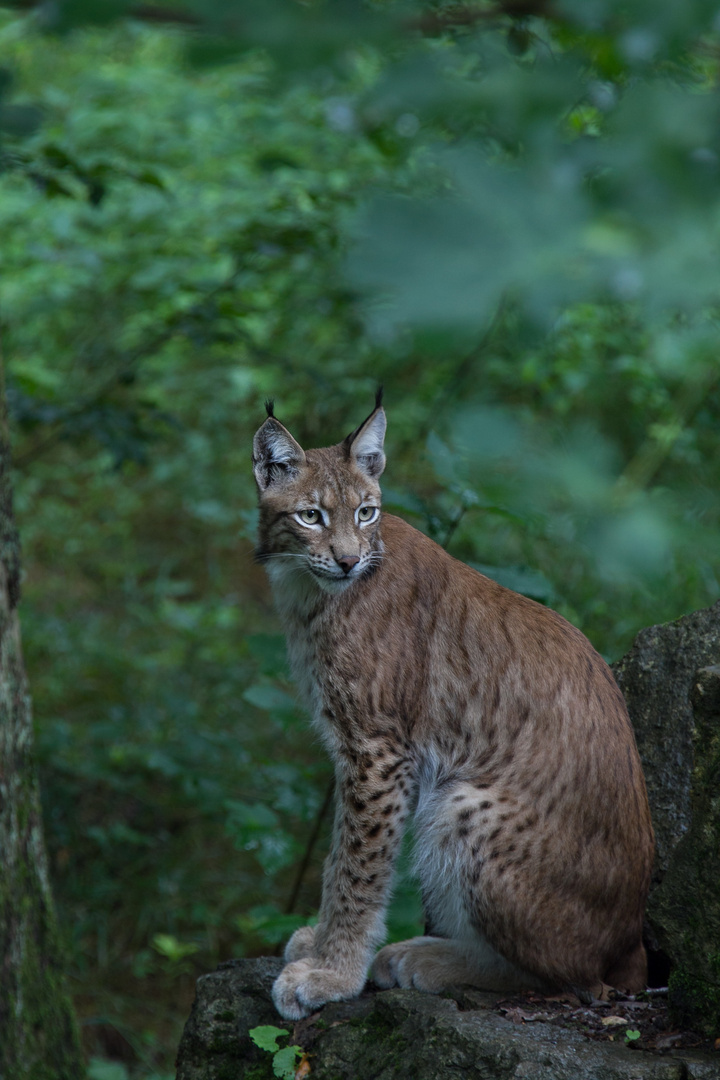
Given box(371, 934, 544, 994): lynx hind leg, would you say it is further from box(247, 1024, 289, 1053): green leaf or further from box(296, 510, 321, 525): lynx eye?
box(296, 510, 321, 525): lynx eye

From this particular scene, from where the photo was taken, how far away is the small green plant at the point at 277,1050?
2836 mm

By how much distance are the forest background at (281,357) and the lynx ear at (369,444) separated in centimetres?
21

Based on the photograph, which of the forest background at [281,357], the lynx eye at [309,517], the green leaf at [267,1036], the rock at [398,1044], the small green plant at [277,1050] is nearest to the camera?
the forest background at [281,357]

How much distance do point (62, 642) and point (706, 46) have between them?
21.8 ft

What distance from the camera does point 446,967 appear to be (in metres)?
3.06

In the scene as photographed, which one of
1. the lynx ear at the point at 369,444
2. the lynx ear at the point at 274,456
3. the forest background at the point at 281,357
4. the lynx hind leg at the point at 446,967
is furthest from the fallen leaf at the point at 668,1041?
the lynx ear at the point at 274,456

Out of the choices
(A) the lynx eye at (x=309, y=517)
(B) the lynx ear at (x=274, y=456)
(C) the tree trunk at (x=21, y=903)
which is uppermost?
(B) the lynx ear at (x=274, y=456)

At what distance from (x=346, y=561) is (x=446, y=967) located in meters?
1.28

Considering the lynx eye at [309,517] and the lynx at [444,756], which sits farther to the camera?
the lynx eye at [309,517]

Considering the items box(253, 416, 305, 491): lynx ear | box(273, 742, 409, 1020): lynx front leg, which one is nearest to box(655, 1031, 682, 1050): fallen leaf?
box(273, 742, 409, 1020): lynx front leg

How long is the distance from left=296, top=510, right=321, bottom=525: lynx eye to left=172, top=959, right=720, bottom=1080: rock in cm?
145

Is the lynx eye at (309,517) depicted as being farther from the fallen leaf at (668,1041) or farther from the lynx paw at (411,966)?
the fallen leaf at (668,1041)

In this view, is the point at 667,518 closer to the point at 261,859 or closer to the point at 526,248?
the point at 526,248

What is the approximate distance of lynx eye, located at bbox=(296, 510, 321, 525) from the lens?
329 cm
